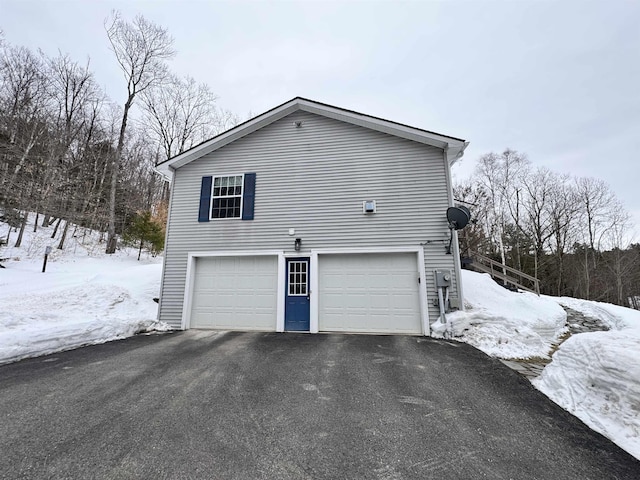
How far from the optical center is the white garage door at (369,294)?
6180 millimetres

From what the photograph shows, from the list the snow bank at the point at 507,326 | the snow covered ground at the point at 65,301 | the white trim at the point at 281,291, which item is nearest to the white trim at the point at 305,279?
the white trim at the point at 281,291

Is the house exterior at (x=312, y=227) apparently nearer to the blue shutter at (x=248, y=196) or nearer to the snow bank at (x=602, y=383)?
the blue shutter at (x=248, y=196)

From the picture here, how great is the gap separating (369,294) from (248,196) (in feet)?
13.7

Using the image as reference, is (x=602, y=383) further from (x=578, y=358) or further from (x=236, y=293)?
(x=236, y=293)

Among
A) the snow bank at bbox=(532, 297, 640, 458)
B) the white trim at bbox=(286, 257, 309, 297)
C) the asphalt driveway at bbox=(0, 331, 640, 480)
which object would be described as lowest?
the asphalt driveway at bbox=(0, 331, 640, 480)

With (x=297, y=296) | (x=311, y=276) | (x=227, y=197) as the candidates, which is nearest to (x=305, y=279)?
(x=311, y=276)

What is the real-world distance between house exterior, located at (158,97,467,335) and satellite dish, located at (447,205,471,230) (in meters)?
0.25

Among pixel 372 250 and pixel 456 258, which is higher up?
pixel 372 250

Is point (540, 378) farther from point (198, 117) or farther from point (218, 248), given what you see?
point (198, 117)

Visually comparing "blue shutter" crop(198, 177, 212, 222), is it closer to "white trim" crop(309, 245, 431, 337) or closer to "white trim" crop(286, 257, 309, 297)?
"white trim" crop(286, 257, 309, 297)

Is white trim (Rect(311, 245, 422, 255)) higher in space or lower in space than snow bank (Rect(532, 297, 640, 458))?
higher

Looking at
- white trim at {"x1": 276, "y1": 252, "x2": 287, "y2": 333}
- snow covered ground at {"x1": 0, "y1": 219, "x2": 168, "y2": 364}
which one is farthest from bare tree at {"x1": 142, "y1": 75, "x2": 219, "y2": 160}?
white trim at {"x1": 276, "y1": 252, "x2": 287, "y2": 333}

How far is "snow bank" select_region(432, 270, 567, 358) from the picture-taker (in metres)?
4.84

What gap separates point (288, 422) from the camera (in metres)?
2.49
